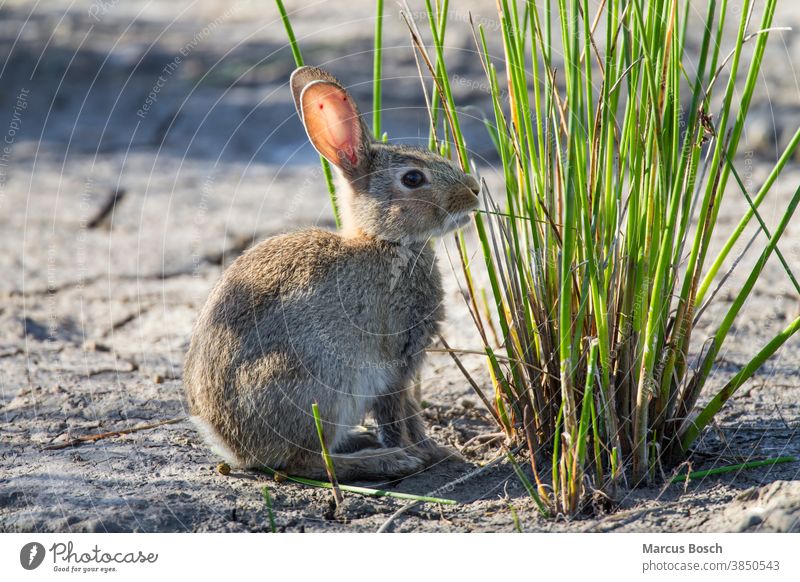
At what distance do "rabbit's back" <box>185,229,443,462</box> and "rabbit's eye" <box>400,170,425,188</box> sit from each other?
0.22 m

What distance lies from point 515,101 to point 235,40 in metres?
5.10

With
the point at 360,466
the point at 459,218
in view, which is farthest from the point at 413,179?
the point at 360,466

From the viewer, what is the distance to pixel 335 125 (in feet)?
10.1

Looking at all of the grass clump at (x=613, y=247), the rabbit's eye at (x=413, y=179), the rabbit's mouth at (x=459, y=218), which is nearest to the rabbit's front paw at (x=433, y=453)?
the grass clump at (x=613, y=247)

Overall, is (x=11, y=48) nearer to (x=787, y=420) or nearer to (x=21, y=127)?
(x=21, y=127)

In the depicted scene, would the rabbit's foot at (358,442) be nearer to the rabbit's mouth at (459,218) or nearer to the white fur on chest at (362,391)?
the white fur on chest at (362,391)

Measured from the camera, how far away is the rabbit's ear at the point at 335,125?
9.82 feet

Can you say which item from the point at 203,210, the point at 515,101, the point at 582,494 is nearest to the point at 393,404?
the point at 582,494

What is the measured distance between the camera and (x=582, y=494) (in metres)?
2.52

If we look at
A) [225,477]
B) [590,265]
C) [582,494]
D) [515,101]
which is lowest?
Answer: [582,494]

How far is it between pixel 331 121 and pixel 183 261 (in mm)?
2158
